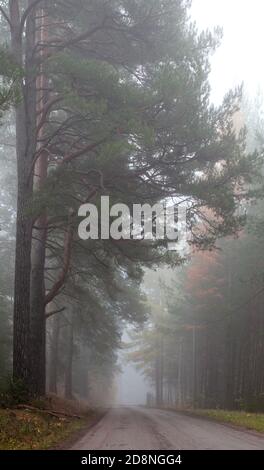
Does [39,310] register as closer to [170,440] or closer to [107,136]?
[107,136]

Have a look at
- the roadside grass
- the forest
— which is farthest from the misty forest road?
the forest

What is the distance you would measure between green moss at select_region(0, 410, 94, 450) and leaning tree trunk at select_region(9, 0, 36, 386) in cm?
164

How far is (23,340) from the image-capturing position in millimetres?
13398

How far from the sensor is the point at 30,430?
10.2 m

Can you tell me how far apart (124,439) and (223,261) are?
17539 millimetres

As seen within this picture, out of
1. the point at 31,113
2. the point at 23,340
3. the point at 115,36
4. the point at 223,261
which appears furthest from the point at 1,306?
the point at 223,261

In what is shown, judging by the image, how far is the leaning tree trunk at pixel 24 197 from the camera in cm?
1338

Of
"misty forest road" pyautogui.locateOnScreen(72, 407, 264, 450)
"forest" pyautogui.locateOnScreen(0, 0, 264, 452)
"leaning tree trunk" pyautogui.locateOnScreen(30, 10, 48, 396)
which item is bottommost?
"misty forest road" pyautogui.locateOnScreen(72, 407, 264, 450)

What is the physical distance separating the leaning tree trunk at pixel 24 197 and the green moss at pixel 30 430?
1637 millimetres

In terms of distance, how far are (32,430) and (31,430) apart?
0.02 metres

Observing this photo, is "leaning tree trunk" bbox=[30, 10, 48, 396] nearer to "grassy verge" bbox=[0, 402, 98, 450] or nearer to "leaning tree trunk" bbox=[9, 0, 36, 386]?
"leaning tree trunk" bbox=[9, 0, 36, 386]

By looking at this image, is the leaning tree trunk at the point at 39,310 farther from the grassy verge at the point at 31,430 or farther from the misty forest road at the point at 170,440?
the misty forest road at the point at 170,440

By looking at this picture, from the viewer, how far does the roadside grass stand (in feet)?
29.7

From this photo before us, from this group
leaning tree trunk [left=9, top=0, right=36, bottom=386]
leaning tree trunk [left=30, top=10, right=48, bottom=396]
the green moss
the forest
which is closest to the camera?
the green moss
